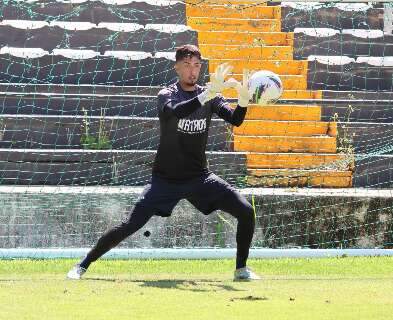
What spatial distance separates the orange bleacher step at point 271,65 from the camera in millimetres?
18516

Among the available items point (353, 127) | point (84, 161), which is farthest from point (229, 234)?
point (353, 127)

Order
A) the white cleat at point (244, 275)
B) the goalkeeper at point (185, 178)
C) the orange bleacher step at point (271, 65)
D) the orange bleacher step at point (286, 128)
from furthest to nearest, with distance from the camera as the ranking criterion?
the orange bleacher step at point (271, 65)
the orange bleacher step at point (286, 128)
the white cleat at point (244, 275)
the goalkeeper at point (185, 178)

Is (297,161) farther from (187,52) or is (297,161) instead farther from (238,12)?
(187,52)

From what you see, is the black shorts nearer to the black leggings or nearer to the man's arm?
the black leggings

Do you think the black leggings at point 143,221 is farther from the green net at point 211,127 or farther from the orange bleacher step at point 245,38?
the orange bleacher step at point 245,38

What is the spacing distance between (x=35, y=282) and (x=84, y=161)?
5.68 m

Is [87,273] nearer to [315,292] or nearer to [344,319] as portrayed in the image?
[315,292]

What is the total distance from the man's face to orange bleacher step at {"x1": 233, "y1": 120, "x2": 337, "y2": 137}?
676 cm

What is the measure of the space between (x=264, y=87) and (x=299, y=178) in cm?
514

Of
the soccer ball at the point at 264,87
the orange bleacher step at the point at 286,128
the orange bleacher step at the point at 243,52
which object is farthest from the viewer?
the orange bleacher step at the point at 243,52

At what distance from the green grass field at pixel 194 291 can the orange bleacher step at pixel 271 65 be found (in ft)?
20.9

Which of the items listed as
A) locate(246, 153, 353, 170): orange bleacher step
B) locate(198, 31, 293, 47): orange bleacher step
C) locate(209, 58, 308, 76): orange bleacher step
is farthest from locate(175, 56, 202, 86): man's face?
locate(198, 31, 293, 47): orange bleacher step

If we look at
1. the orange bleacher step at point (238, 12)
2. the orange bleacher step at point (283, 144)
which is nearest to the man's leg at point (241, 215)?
the orange bleacher step at point (283, 144)

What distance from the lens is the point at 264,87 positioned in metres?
10.7
